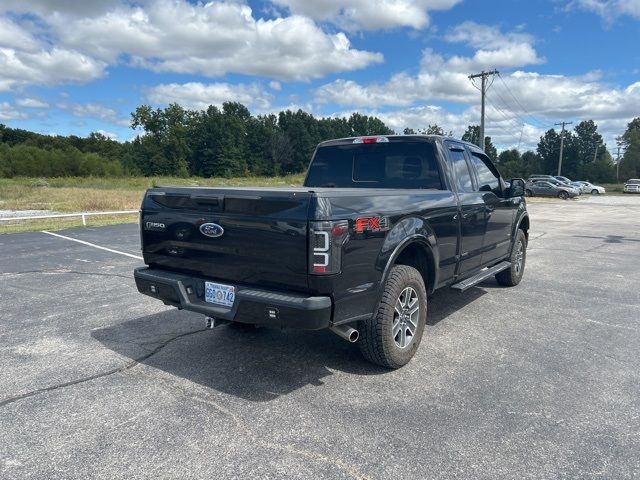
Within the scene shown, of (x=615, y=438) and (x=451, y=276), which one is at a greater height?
(x=451, y=276)

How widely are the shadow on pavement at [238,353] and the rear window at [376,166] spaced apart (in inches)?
63.6

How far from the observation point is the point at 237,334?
4.60 m

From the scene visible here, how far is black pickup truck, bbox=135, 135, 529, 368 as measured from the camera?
9.84 feet

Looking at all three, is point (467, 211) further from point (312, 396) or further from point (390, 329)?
point (312, 396)

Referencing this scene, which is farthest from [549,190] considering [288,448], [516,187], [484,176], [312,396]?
[288,448]

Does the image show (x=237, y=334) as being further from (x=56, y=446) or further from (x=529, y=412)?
(x=529, y=412)

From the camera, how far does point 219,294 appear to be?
11.3 ft

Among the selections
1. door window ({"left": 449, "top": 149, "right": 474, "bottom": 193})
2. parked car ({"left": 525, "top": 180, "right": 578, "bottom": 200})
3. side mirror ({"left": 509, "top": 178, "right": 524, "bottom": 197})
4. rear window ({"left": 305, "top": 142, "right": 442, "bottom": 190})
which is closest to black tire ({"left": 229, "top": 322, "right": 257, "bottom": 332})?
rear window ({"left": 305, "top": 142, "right": 442, "bottom": 190})

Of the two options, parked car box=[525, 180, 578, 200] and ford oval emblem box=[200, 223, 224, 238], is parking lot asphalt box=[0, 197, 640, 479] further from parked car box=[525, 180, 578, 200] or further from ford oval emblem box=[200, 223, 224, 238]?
parked car box=[525, 180, 578, 200]

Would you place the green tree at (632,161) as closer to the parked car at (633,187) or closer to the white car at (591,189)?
the parked car at (633,187)

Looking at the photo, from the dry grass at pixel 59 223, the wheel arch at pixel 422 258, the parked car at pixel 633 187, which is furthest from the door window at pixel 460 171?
the parked car at pixel 633 187

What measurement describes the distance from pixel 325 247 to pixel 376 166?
87.0 inches

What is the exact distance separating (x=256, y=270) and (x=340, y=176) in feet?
7.24

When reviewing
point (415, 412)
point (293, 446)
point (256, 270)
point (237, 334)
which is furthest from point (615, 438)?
point (237, 334)
